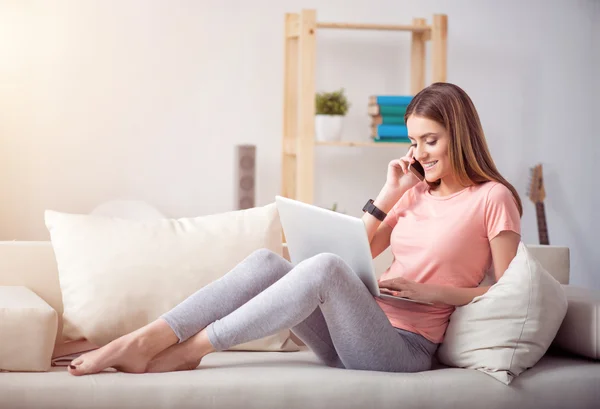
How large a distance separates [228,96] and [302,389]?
8.50 feet

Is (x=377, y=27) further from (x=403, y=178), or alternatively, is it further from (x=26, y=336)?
(x=26, y=336)

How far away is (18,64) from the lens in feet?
13.5

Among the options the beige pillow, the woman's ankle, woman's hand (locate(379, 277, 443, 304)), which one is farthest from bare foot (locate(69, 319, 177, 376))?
woman's hand (locate(379, 277, 443, 304))

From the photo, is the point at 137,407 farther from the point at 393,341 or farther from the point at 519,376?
the point at 519,376

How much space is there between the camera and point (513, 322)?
6.89ft

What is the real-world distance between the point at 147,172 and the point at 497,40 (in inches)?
81.0

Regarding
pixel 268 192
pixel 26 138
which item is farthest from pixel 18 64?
pixel 268 192

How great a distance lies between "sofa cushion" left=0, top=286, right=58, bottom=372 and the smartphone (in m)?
1.09

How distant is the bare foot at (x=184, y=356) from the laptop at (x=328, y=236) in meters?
0.39

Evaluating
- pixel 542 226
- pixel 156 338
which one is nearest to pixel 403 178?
pixel 156 338

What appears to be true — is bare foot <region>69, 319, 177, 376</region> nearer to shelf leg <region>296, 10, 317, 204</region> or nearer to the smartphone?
the smartphone

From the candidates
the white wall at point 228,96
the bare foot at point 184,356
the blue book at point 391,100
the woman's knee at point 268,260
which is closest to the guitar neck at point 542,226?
the white wall at point 228,96

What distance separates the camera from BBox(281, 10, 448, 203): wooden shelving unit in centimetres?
396

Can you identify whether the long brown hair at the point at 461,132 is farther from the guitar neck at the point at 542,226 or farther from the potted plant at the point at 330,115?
the guitar neck at the point at 542,226
